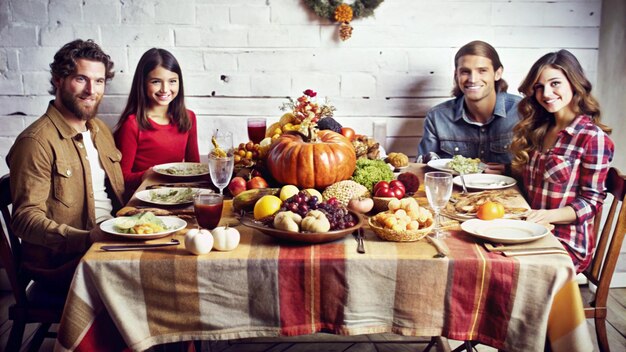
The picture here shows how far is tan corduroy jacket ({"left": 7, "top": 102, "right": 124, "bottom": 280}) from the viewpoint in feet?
7.07

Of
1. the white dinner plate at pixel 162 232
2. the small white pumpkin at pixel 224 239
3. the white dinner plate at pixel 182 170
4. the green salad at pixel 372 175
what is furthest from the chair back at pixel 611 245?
the white dinner plate at pixel 182 170

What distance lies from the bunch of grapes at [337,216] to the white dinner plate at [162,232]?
0.45 m

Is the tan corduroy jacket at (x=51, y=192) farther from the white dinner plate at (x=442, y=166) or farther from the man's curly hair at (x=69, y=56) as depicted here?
the white dinner plate at (x=442, y=166)

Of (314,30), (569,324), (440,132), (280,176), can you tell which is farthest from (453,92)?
(569,324)

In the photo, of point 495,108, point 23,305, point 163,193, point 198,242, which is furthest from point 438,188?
point 495,108

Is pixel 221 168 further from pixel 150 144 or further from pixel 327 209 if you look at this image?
pixel 150 144

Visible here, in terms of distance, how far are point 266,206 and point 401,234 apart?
44 centimetres

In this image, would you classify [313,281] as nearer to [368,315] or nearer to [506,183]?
[368,315]

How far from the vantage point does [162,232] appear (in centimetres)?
177

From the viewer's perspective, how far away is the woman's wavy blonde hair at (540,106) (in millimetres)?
2520

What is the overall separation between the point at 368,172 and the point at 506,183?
60cm

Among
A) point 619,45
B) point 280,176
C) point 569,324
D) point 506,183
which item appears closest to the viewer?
point 569,324

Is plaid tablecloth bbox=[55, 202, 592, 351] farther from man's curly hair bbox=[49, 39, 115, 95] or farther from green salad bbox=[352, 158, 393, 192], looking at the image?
man's curly hair bbox=[49, 39, 115, 95]

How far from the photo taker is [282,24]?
11.4ft
